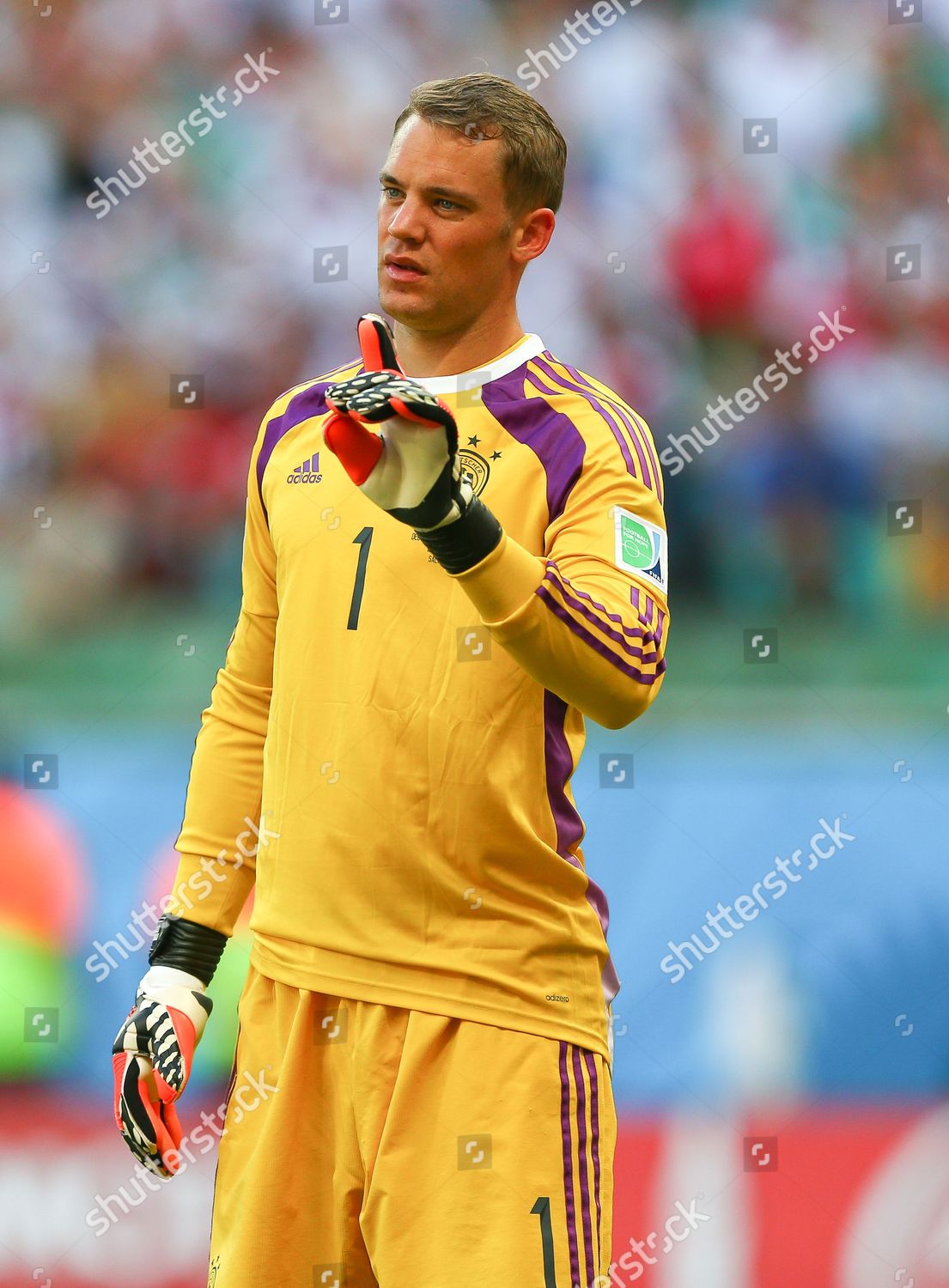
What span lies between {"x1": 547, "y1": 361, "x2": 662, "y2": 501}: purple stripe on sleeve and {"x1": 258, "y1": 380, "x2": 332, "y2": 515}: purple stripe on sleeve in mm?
273

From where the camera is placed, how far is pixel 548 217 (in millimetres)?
1618

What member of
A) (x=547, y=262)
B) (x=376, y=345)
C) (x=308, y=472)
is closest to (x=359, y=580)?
(x=308, y=472)

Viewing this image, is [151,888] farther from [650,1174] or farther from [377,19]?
[377,19]

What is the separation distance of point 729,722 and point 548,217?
1.59 meters

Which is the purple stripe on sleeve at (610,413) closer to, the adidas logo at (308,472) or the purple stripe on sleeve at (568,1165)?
the adidas logo at (308,472)

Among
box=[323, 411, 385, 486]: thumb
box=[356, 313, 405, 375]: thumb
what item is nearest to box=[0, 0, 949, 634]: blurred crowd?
box=[356, 313, 405, 375]: thumb

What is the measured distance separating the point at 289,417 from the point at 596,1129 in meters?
0.81

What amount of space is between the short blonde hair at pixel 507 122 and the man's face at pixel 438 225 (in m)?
0.01

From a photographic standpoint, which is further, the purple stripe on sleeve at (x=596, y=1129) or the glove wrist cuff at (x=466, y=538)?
the purple stripe on sleeve at (x=596, y=1129)

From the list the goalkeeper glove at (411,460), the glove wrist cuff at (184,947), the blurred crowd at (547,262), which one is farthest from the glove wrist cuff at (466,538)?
the blurred crowd at (547,262)

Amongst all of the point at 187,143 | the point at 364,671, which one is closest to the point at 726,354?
the point at 187,143

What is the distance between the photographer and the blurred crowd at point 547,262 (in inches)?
131

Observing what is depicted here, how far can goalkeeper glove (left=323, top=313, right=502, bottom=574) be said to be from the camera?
1208mm

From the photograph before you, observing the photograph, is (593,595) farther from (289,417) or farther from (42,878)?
(42,878)
